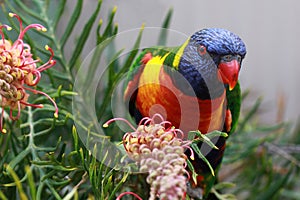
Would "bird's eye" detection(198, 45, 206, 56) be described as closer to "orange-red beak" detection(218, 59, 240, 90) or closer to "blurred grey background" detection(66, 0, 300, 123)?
"orange-red beak" detection(218, 59, 240, 90)

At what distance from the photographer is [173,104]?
24.4 inches

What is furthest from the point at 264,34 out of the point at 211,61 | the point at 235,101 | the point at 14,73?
the point at 14,73

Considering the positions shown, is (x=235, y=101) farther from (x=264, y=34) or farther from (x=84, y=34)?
(x=264, y=34)

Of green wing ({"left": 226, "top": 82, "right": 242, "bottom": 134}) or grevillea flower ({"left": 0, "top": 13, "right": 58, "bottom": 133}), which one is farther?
green wing ({"left": 226, "top": 82, "right": 242, "bottom": 134})

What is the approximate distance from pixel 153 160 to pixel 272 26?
1790 millimetres

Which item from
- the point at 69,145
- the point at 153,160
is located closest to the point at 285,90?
the point at 69,145

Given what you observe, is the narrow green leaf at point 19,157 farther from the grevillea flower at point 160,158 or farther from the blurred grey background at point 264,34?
the blurred grey background at point 264,34

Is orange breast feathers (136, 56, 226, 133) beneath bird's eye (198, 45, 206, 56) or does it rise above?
beneath

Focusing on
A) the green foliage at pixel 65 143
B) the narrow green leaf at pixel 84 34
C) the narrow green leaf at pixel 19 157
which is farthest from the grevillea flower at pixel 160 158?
the narrow green leaf at pixel 84 34

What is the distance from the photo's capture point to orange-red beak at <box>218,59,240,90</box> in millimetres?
549

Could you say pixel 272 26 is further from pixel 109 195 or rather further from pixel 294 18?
pixel 109 195

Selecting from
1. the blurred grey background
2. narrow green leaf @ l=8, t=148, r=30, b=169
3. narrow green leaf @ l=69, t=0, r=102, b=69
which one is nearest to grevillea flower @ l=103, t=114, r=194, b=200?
narrow green leaf @ l=8, t=148, r=30, b=169

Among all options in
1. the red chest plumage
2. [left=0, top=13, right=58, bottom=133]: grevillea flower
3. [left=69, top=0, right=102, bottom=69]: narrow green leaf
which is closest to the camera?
[left=0, top=13, right=58, bottom=133]: grevillea flower

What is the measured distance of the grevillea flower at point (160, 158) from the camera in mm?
376
